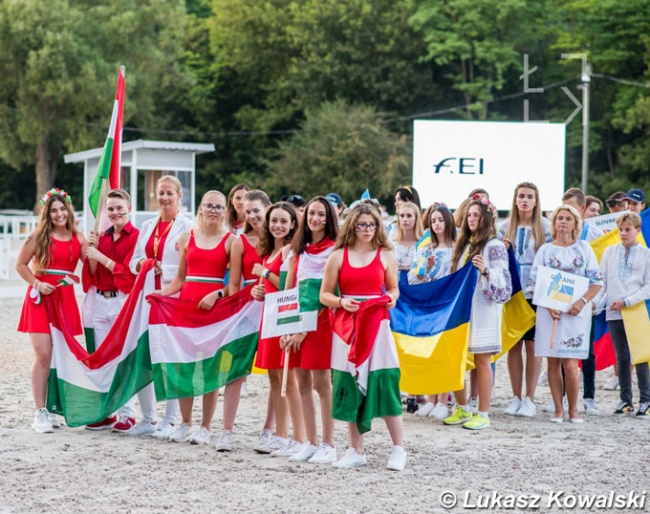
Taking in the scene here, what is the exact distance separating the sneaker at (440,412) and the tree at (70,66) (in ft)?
135

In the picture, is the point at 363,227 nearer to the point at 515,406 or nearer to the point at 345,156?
the point at 515,406

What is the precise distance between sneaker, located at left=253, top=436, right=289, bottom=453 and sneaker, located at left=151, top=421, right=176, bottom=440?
83 centimetres

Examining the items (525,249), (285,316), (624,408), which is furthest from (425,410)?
(285,316)

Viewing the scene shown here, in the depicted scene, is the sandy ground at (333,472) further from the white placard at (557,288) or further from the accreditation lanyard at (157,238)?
the accreditation lanyard at (157,238)

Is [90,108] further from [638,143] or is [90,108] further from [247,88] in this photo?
[638,143]

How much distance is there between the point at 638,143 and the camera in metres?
47.7

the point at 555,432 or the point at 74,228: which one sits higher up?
the point at 74,228

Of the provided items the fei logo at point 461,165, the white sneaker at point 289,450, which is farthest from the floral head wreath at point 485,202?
the fei logo at point 461,165

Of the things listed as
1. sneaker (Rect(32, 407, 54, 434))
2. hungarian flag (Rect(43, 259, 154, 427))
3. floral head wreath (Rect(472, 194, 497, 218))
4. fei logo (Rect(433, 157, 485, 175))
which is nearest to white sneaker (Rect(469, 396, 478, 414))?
floral head wreath (Rect(472, 194, 497, 218))

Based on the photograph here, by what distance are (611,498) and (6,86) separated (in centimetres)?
4756

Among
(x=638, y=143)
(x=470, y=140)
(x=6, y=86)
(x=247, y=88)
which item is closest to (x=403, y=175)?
(x=638, y=143)

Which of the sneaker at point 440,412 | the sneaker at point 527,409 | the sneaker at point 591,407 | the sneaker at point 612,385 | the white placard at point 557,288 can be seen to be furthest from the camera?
the sneaker at point 612,385

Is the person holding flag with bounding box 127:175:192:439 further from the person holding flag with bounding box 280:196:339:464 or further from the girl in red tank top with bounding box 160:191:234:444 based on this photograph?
the person holding flag with bounding box 280:196:339:464

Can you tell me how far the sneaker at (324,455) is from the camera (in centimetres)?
704
